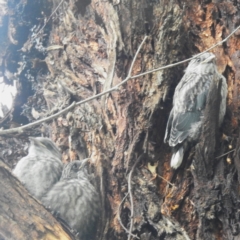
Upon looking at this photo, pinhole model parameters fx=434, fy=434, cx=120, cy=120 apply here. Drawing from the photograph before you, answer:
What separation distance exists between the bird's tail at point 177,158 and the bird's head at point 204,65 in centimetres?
55

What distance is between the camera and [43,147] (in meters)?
3.23

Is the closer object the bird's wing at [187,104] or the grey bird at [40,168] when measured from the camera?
the bird's wing at [187,104]

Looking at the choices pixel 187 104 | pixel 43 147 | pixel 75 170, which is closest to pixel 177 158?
pixel 187 104

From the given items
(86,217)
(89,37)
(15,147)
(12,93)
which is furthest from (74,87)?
(86,217)

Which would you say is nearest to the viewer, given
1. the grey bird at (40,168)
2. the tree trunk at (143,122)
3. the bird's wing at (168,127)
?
the tree trunk at (143,122)

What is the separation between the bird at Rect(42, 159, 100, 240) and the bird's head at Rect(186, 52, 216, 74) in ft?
3.21

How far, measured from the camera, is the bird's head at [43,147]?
316 centimetres

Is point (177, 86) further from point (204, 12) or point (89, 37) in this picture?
point (89, 37)

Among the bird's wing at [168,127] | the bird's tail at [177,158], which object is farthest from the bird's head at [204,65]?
the bird's tail at [177,158]

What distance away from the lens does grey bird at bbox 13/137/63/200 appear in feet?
8.68

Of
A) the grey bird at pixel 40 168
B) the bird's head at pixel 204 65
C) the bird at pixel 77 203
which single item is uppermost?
the bird's head at pixel 204 65

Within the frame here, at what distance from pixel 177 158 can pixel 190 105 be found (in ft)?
1.26

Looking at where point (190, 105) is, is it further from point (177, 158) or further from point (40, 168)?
point (40, 168)

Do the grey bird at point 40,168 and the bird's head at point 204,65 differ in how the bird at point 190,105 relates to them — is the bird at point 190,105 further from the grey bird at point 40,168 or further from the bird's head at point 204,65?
the grey bird at point 40,168
